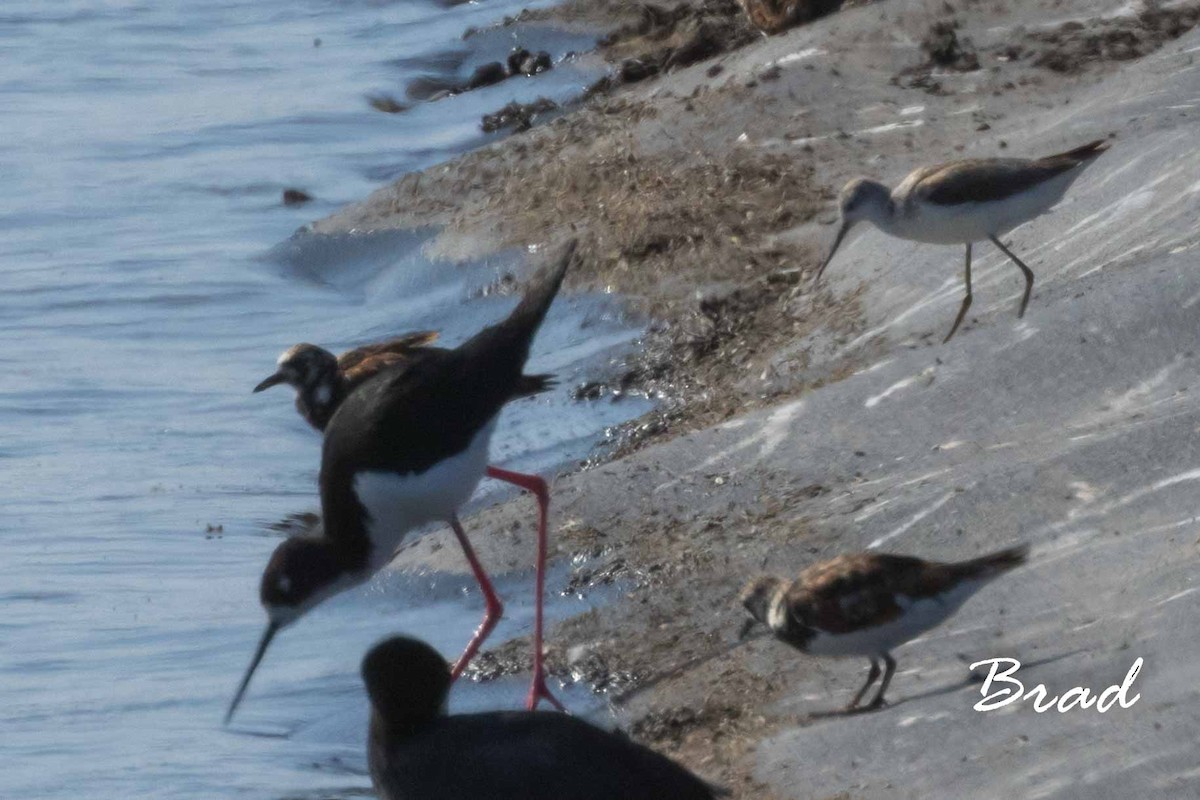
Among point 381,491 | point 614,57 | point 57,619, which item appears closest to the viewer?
point 381,491

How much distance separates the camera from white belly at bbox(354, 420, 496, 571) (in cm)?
648

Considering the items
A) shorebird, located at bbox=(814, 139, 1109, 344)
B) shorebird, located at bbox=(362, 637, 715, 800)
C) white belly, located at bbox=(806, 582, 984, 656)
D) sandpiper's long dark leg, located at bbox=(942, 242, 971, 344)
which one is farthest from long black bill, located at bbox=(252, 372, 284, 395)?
white belly, located at bbox=(806, 582, 984, 656)

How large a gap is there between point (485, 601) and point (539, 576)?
1.27ft

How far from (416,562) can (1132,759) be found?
11.3ft

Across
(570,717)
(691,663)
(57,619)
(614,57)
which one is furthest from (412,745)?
(614,57)

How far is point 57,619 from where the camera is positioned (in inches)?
274

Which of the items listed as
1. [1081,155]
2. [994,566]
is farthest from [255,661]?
[1081,155]

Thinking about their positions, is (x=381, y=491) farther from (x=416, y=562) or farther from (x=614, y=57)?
(x=614, y=57)

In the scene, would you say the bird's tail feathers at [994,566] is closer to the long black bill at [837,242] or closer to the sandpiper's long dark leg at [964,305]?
the sandpiper's long dark leg at [964,305]

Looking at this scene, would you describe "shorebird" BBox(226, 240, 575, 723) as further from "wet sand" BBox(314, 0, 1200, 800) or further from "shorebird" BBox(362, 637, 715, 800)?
"shorebird" BBox(362, 637, 715, 800)

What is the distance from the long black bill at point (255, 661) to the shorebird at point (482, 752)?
1.26 m

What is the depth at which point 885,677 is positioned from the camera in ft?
17.6

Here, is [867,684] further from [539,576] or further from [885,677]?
[539,576]

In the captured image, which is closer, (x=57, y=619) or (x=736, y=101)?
(x=57, y=619)
